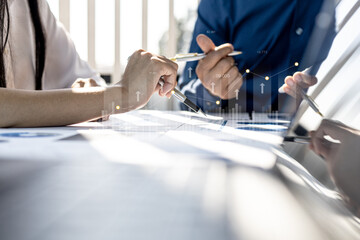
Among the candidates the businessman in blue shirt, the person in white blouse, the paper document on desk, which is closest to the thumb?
the businessman in blue shirt

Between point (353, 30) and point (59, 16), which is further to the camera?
point (59, 16)

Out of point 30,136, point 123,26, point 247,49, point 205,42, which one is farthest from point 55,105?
point 123,26

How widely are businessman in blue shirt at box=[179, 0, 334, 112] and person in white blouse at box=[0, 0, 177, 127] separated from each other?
21 centimetres

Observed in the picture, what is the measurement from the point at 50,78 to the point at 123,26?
0.86 m

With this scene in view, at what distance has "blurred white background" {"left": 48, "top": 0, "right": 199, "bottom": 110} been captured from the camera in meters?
1.61

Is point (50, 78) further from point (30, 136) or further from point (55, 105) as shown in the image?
point (30, 136)

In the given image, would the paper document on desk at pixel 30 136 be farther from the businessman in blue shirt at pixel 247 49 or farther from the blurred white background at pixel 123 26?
the blurred white background at pixel 123 26

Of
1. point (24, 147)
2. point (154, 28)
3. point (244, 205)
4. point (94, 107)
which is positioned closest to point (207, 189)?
point (244, 205)

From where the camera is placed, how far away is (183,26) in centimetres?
167

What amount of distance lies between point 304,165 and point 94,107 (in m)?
0.35

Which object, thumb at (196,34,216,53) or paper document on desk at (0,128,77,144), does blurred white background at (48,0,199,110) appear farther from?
paper document on desk at (0,128,77,144)

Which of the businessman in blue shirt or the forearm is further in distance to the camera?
the businessman in blue shirt

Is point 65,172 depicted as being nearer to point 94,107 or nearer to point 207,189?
point 207,189

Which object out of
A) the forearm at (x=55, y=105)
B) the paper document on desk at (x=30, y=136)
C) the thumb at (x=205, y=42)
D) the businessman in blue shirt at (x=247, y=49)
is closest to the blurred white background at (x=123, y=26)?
the businessman in blue shirt at (x=247, y=49)
